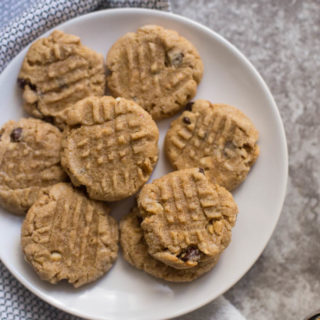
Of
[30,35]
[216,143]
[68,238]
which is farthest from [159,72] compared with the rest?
[68,238]

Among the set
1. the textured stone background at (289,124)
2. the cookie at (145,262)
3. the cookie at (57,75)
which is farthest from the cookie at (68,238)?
the textured stone background at (289,124)

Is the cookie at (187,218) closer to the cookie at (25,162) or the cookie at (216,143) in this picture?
the cookie at (216,143)

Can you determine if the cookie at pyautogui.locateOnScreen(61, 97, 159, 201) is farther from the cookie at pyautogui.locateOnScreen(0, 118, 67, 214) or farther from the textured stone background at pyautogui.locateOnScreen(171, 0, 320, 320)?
the textured stone background at pyautogui.locateOnScreen(171, 0, 320, 320)

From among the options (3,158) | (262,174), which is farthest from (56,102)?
(262,174)

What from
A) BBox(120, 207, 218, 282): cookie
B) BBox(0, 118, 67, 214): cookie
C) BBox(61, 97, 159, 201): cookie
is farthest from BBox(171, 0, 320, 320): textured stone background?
BBox(0, 118, 67, 214): cookie

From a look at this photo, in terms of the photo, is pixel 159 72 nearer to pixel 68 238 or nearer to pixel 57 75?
pixel 57 75

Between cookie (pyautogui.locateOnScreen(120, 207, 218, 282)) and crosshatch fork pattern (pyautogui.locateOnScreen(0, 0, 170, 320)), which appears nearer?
cookie (pyautogui.locateOnScreen(120, 207, 218, 282))
